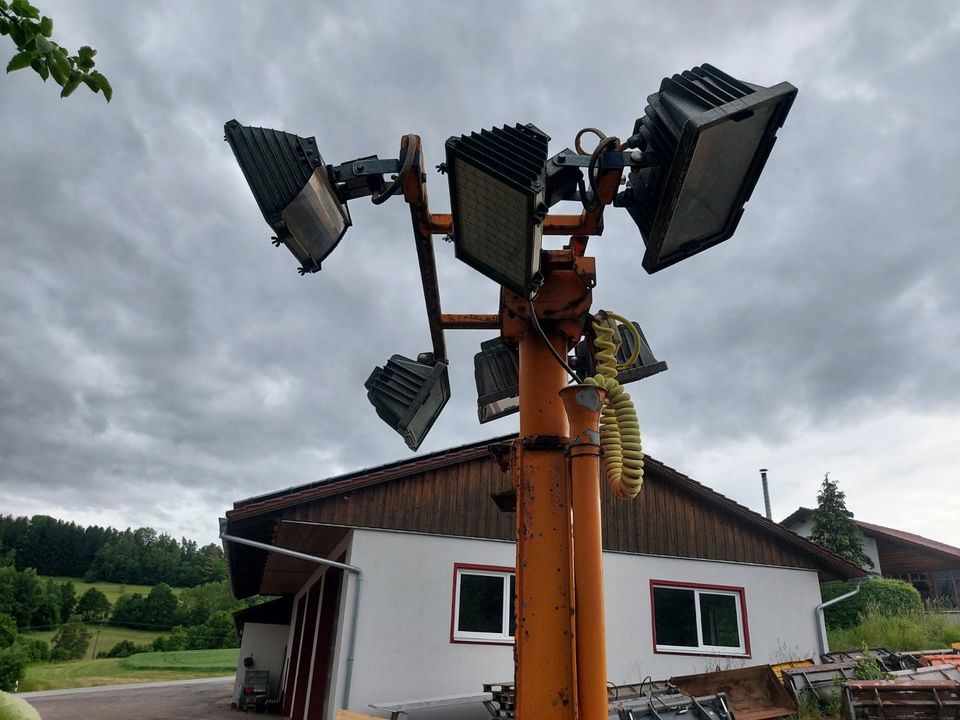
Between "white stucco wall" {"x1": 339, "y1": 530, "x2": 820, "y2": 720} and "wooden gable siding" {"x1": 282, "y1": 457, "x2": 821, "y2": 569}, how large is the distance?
207 mm

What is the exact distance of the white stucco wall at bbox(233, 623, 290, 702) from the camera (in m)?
21.4

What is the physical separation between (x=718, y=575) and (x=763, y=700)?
9.09 feet

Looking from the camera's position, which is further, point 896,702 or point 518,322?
point 896,702

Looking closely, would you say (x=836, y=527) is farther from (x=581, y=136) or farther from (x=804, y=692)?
(x=581, y=136)

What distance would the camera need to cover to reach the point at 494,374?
4469 millimetres

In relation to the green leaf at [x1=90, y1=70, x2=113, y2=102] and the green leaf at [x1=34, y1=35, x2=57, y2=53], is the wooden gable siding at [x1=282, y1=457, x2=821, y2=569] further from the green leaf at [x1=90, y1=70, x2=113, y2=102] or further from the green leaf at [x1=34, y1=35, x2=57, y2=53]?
the green leaf at [x1=34, y1=35, x2=57, y2=53]

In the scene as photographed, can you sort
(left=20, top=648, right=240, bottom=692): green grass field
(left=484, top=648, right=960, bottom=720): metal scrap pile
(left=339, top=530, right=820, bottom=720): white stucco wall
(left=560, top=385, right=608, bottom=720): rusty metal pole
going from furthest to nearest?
1. (left=20, top=648, right=240, bottom=692): green grass field
2. (left=339, top=530, right=820, bottom=720): white stucco wall
3. (left=484, top=648, right=960, bottom=720): metal scrap pile
4. (left=560, top=385, right=608, bottom=720): rusty metal pole

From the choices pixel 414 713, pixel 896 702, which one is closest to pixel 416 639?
pixel 414 713

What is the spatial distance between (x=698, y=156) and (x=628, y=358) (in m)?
1.70

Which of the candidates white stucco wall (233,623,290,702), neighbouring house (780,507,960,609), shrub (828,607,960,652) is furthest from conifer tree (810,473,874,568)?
white stucco wall (233,623,290,702)

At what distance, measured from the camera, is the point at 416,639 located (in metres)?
9.70

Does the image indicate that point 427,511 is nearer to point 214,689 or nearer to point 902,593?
point 902,593

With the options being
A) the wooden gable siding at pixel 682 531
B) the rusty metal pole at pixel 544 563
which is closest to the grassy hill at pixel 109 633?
the wooden gable siding at pixel 682 531

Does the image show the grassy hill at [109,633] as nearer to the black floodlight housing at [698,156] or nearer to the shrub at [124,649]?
the shrub at [124,649]
